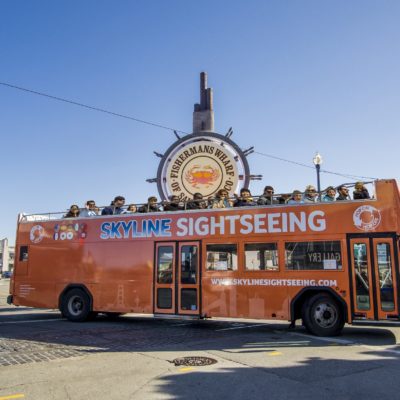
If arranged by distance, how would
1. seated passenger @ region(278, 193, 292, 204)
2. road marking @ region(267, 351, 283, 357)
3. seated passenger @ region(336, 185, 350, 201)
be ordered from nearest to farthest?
1. road marking @ region(267, 351, 283, 357)
2. seated passenger @ region(336, 185, 350, 201)
3. seated passenger @ region(278, 193, 292, 204)

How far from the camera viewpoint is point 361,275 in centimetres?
996

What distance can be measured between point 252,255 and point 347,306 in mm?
2667

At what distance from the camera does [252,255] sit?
37.3 feet

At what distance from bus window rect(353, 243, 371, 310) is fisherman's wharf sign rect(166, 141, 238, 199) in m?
8.48

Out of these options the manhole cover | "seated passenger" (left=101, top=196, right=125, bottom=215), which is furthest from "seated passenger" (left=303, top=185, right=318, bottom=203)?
"seated passenger" (left=101, top=196, right=125, bottom=215)

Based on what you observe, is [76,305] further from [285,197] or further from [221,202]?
[285,197]

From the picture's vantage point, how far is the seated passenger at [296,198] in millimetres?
11102

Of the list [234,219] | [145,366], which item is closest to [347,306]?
[234,219]

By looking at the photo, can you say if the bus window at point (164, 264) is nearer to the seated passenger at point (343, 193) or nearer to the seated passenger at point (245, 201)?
the seated passenger at point (245, 201)

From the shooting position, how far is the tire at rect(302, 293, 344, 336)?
10.1 m

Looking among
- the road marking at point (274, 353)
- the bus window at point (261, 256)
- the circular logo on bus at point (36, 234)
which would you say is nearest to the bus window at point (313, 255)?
the bus window at point (261, 256)

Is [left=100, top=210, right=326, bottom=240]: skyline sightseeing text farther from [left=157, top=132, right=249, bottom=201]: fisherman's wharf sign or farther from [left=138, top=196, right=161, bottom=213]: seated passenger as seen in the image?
[left=157, top=132, right=249, bottom=201]: fisherman's wharf sign

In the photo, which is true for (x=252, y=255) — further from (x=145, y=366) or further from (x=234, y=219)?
(x=145, y=366)

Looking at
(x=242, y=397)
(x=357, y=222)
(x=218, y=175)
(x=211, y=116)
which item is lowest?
(x=242, y=397)
